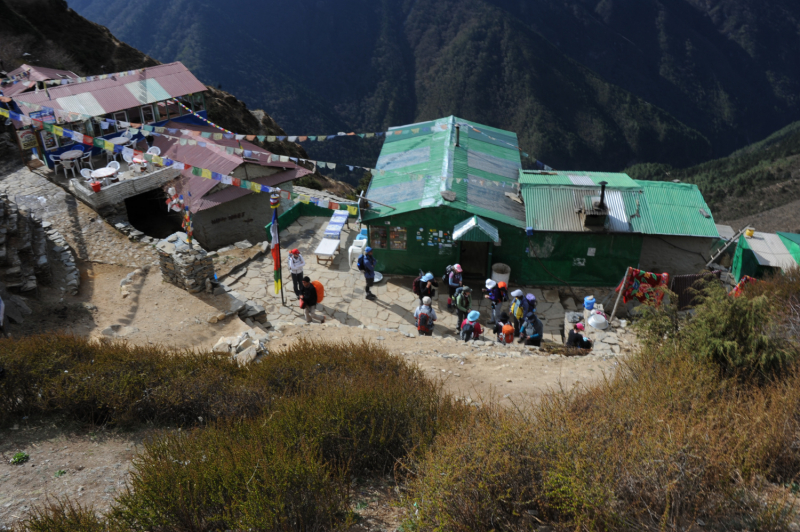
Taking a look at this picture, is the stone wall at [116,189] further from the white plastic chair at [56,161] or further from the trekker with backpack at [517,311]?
the trekker with backpack at [517,311]

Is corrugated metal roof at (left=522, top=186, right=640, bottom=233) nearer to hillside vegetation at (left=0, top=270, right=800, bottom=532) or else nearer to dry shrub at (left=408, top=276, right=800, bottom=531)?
hillside vegetation at (left=0, top=270, right=800, bottom=532)

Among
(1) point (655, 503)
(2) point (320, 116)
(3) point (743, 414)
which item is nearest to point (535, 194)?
(3) point (743, 414)

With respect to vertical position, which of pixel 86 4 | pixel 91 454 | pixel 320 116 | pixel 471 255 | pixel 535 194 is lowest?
pixel 91 454

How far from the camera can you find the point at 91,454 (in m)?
5.70

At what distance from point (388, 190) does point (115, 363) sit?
30.8ft

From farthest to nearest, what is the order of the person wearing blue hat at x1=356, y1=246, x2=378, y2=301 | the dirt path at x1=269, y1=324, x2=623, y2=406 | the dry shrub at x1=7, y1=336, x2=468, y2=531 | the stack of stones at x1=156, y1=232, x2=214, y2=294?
1. the person wearing blue hat at x1=356, y1=246, x2=378, y2=301
2. the stack of stones at x1=156, y1=232, x2=214, y2=294
3. the dirt path at x1=269, y1=324, x2=623, y2=406
4. the dry shrub at x1=7, y1=336, x2=468, y2=531

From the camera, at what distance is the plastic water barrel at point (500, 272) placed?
13430mm

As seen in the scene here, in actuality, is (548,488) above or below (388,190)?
below

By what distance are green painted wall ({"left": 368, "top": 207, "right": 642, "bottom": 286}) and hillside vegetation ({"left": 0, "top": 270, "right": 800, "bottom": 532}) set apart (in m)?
6.09

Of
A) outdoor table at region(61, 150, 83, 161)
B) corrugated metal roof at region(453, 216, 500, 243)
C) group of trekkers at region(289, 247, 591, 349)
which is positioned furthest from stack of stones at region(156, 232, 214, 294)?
outdoor table at region(61, 150, 83, 161)

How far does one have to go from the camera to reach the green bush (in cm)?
647

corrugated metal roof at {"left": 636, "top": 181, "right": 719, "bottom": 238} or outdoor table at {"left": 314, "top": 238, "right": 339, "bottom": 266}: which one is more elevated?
corrugated metal roof at {"left": 636, "top": 181, "right": 719, "bottom": 238}

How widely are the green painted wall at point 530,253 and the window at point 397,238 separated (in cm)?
10

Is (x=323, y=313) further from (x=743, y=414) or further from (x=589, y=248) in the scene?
(x=743, y=414)
